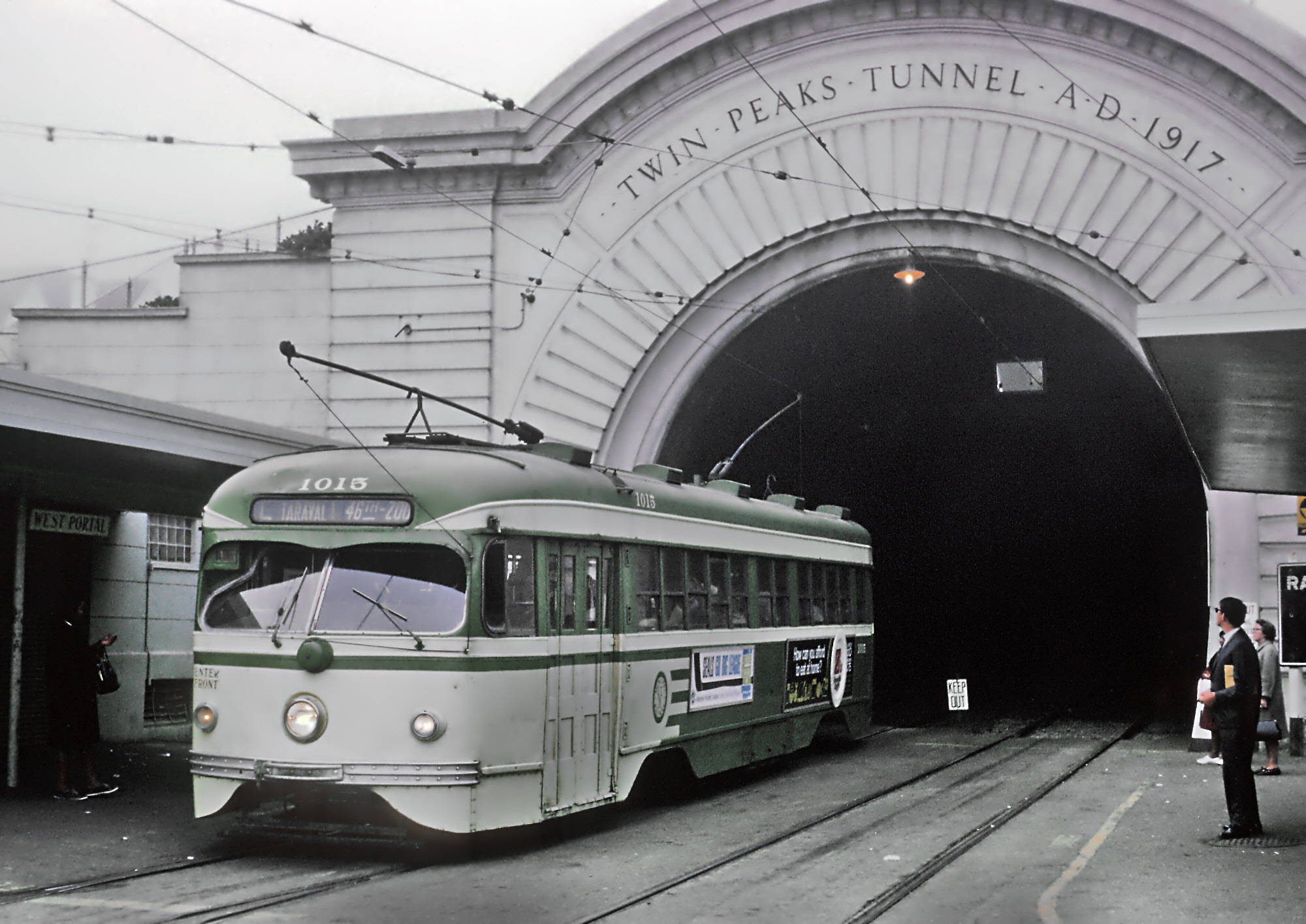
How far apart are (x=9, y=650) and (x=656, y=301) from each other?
1116 centimetres

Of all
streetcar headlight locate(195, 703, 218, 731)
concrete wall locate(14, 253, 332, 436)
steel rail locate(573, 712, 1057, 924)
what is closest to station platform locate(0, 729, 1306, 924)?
steel rail locate(573, 712, 1057, 924)

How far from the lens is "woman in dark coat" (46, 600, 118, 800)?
13.1 meters

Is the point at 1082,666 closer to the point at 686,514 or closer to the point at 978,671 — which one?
the point at 978,671

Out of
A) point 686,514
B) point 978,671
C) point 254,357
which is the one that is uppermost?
point 254,357

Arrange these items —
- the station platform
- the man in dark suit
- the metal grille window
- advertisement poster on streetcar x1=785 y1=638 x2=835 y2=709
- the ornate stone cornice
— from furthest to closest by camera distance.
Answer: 1. the ornate stone cornice
2. the metal grille window
3. advertisement poster on streetcar x1=785 y1=638 x2=835 y2=709
4. the man in dark suit
5. the station platform

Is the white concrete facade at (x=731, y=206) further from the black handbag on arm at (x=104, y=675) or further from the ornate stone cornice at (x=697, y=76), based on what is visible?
the black handbag on arm at (x=104, y=675)

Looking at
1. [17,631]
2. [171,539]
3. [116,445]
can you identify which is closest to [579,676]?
[116,445]

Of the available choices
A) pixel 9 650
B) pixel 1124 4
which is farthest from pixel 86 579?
pixel 1124 4

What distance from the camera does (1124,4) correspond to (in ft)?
66.5

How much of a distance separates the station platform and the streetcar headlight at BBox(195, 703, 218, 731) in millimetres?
915

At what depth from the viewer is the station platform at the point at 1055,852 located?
358 inches

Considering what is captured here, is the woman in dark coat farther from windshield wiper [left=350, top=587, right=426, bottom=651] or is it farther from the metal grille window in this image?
the metal grille window

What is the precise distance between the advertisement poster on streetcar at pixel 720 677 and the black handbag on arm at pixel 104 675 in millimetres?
5352

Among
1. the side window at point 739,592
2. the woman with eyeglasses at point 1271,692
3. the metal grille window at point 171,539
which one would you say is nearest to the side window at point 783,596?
the side window at point 739,592
